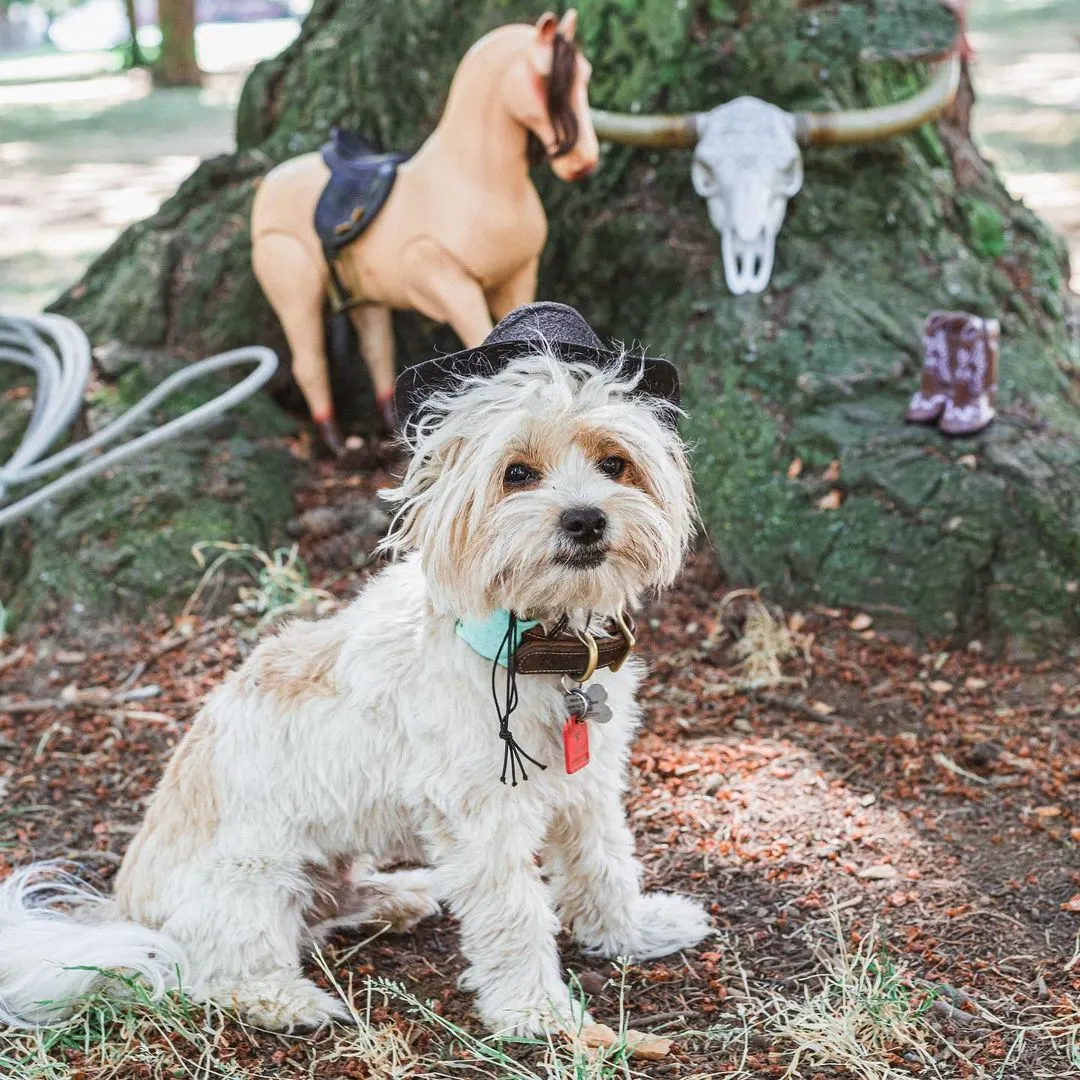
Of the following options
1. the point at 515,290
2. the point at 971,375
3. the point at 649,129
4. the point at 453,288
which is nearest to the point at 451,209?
the point at 453,288

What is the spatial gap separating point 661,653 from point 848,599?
772mm

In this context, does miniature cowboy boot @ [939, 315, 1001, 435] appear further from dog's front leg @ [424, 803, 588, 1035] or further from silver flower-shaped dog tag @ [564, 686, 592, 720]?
dog's front leg @ [424, 803, 588, 1035]

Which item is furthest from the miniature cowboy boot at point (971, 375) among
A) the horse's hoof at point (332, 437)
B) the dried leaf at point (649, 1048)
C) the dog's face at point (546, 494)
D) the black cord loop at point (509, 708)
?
the dried leaf at point (649, 1048)

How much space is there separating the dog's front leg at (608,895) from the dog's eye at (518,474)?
1.00 m

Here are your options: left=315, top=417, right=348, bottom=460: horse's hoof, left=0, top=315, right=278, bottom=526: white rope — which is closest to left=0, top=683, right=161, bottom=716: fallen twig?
left=0, top=315, right=278, bottom=526: white rope

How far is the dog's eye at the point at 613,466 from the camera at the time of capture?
2.94 m

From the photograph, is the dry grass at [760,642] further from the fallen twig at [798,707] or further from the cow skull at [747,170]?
the cow skull at [747,170]

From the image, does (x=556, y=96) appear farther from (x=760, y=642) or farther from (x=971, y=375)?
(x=760, y=642)

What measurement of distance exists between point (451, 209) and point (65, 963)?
3.20 meters

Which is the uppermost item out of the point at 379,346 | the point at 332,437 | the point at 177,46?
the point at 379,346

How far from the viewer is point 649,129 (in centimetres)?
570

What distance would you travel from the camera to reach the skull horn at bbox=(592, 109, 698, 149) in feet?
18.6

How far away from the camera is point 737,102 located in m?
5.63

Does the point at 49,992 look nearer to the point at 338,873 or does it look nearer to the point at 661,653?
the point at 338,873
